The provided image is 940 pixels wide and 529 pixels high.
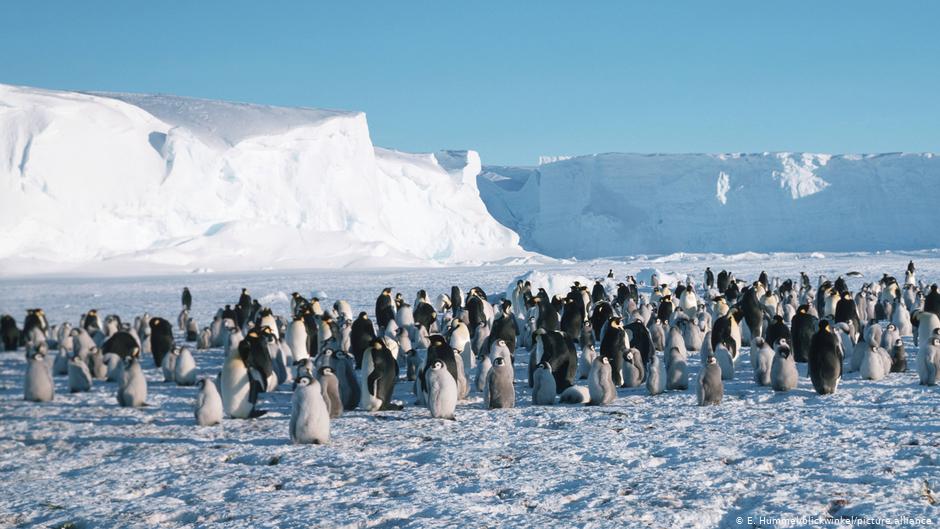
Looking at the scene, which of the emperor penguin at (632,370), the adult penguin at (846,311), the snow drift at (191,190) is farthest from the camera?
the snow drift at (191,190)

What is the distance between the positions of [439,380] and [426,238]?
4270 centimetres

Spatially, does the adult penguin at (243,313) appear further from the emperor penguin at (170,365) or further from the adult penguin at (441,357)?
the adult penguin at (441,357)

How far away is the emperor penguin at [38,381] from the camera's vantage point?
795 centimetres

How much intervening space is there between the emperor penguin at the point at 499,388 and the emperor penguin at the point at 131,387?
9.86 ft

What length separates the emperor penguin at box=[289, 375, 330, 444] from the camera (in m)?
5.89

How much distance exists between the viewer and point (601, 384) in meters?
7.18

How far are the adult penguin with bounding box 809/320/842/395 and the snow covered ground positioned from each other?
0.35 feet

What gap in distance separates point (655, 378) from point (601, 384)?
0.64 metres

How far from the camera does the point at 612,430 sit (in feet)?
20.2

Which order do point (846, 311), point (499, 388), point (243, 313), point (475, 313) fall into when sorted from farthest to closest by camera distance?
point (243, 313)
point (475, 313)
point (846, 311)
point (499, 388)

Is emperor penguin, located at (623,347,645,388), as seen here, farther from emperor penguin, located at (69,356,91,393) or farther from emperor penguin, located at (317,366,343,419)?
emperor penguin, located at (69,356,91,393)

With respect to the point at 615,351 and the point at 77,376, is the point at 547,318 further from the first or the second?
the point at 77,376

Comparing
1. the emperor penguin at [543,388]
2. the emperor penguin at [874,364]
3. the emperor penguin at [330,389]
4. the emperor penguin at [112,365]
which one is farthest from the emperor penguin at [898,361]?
the emperor penguin at [112,365]

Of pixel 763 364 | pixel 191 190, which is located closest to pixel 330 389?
pixel 763 364
